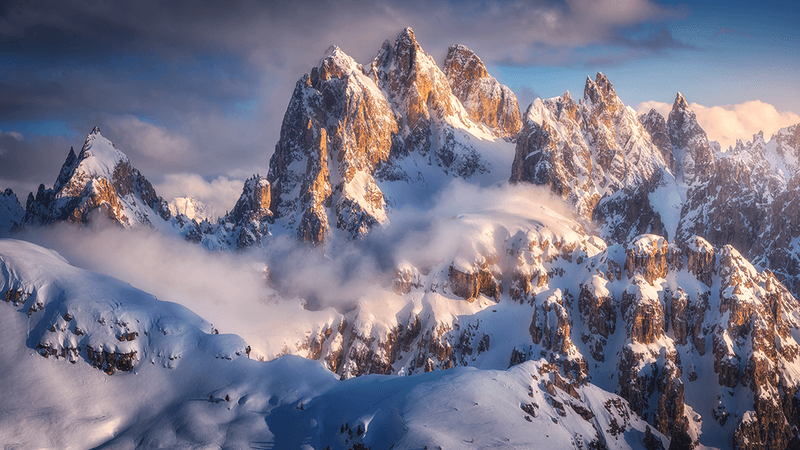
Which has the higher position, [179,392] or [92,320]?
[92,320]

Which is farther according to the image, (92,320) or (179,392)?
(92,320)

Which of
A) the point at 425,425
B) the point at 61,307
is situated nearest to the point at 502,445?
the point at 425,425

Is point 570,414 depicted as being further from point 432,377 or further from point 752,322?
point 752,322

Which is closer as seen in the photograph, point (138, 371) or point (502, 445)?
point (502, 445)

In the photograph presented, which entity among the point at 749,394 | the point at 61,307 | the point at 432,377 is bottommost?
the point at 749,394

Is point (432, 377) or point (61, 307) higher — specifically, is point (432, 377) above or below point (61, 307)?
below

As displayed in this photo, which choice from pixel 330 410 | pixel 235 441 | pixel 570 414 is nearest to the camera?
pixel 235 441

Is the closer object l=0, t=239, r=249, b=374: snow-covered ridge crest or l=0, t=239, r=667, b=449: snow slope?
l=0, t=239, r=667, b=449: snow slope

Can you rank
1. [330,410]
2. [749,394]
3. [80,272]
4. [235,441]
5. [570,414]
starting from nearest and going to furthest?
[235,441] → [330,410] → [80,272] → [570,414] → [749,394]

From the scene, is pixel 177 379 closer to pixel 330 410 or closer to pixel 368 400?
pixel 330 410

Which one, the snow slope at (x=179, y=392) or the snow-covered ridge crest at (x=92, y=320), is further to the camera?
the snow-covered ridge crest at (x=92, y=320)
